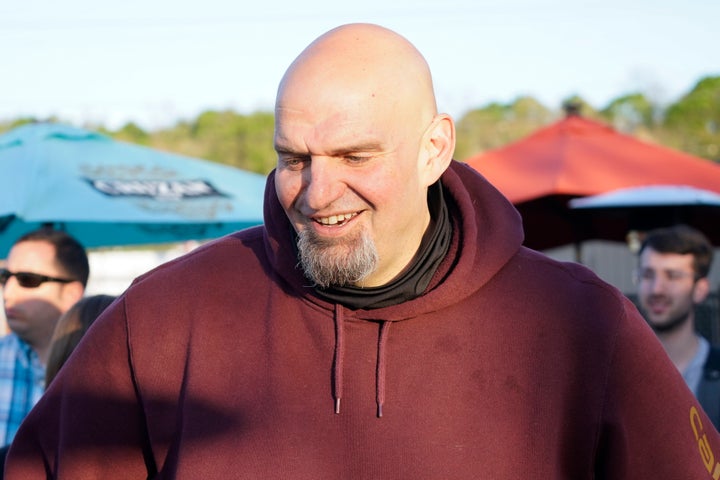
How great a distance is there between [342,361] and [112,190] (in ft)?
14.1

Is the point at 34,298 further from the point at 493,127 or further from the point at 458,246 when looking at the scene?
the point at 493,127

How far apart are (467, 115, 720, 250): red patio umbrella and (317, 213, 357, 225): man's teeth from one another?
571 centimetres

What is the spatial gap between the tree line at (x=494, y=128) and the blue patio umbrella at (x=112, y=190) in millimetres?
14941

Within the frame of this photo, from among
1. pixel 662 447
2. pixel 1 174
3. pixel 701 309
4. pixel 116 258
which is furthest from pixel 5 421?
pixel 116 258

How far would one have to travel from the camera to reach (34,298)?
193 inches

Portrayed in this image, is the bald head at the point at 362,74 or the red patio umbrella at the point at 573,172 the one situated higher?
the bald head at the point at 362,74

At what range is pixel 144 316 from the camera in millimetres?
2391

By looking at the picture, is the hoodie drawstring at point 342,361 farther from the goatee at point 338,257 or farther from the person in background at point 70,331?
the person in background at point 70,331

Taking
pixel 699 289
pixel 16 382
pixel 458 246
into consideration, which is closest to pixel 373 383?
pixel 458 246

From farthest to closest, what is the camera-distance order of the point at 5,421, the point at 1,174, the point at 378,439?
1. the point at 1,174
2. the point at 5,421
3. the point at 378,439

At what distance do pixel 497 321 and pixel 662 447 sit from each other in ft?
1.47

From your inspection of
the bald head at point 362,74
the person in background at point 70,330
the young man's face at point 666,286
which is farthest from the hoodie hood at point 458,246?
the young man's face at point 666,286

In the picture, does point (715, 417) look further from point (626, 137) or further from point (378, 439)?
point (626, 137)

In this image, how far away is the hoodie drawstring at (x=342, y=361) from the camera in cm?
223
